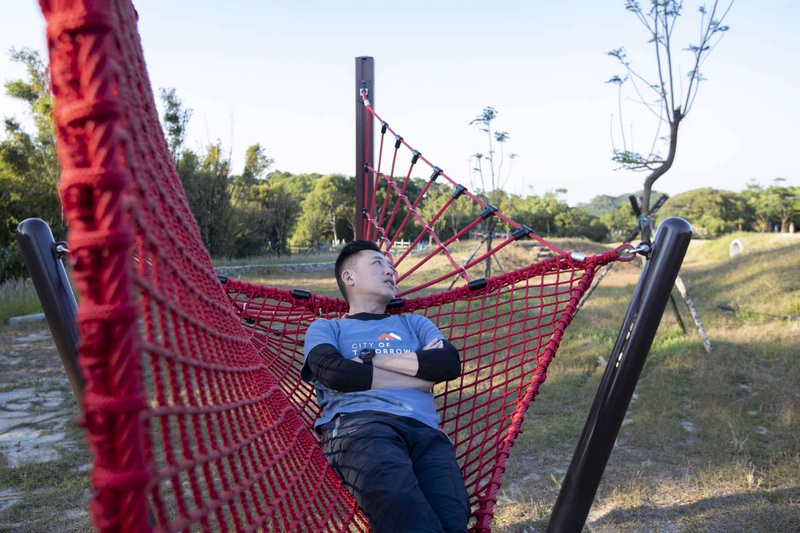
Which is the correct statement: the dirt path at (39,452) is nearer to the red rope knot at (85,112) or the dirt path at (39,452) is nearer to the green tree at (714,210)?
the red rope knot at (85,112)

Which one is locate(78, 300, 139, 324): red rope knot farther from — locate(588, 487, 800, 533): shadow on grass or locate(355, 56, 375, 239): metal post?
locate(355, 56, 375, 239): metal post

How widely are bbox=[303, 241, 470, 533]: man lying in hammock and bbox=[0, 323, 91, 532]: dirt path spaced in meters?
0.94

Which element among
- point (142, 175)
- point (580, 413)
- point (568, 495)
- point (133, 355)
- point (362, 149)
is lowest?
point (580, 413)

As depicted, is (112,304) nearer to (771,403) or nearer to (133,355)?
(133,355)

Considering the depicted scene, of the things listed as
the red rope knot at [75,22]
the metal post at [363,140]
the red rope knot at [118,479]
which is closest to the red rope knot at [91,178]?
the red rope knot at [75,22]

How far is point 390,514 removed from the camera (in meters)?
1.01

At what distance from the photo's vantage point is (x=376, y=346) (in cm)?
145

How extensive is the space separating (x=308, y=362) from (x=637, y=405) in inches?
78.9

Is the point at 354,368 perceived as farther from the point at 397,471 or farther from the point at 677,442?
the point at 677,442

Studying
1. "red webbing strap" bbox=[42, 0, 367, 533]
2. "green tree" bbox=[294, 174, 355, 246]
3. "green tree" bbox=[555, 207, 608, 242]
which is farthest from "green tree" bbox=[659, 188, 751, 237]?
"red webbing strap" bbox=[42, 0, 367, 533]

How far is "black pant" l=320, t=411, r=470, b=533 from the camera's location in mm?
1020

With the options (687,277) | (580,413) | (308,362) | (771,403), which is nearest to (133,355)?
(308,362)

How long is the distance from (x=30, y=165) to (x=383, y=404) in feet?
29.5

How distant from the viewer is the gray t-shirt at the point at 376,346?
1.30m
